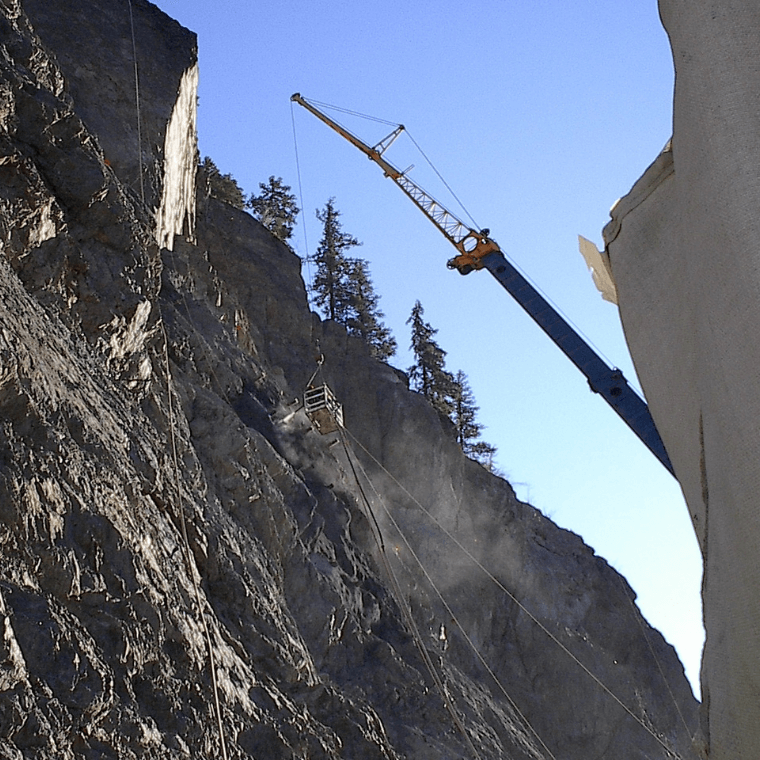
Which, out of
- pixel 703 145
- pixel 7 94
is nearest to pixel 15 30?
pixel 7 94

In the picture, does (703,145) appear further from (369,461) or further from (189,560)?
(369,461)

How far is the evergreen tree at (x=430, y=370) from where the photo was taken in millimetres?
40031

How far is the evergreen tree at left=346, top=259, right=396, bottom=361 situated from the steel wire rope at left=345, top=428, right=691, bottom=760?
15248 mm

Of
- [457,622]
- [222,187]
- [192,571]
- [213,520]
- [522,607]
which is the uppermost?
[222,187]

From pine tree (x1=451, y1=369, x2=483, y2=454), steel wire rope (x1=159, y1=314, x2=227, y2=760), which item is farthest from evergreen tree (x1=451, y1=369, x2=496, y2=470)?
steel wire rope (x1=159, y1=314, x2=227, y2=760)

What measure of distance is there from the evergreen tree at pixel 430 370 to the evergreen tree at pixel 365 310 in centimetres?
111

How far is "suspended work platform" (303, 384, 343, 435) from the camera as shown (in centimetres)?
2100

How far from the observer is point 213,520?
42.5 ft

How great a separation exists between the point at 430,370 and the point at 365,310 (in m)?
3.86

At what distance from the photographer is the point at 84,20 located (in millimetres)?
20078

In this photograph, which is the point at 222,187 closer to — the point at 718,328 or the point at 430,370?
the point at 430,370

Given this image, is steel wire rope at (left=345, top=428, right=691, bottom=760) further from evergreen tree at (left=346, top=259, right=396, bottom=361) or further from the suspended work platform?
evergreen tree at (left=346, top=259, right=396, bottom=361)

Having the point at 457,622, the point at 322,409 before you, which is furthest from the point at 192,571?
the point at 457,622

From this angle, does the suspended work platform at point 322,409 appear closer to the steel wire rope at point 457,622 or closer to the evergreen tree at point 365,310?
the steel wire rope at point 457,622
